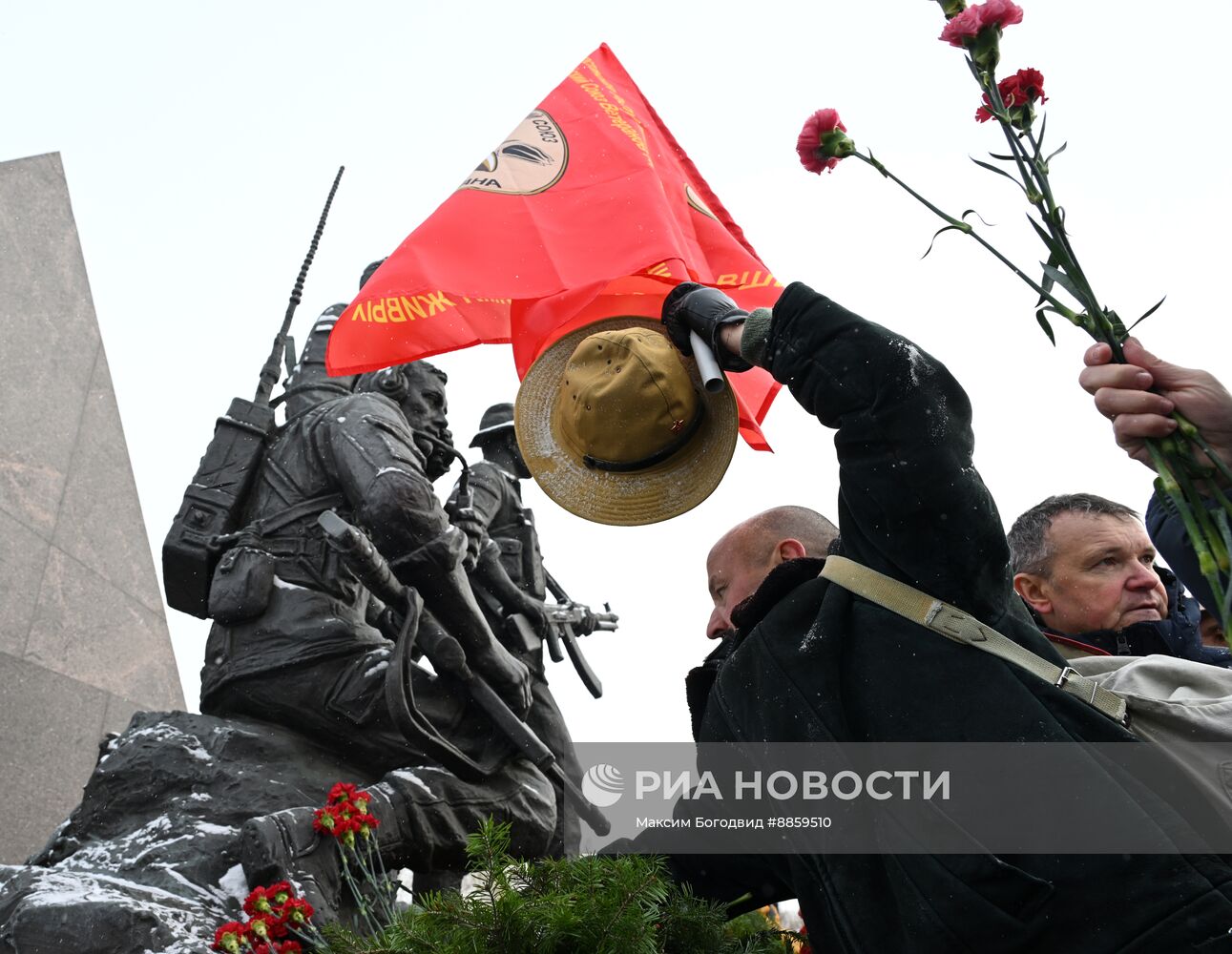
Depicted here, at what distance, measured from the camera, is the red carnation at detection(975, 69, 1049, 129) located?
1943 millimetres

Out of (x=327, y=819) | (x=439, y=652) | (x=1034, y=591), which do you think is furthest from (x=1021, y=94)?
(x=439, y=652)

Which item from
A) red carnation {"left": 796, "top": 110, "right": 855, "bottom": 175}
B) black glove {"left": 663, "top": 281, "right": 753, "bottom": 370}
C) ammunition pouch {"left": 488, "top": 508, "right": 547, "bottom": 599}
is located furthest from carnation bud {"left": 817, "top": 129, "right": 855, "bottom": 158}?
ammunition pouch {"left": 488, "top": 508, "right": 547, "bottom": 599}

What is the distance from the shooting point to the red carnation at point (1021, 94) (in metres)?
1.94

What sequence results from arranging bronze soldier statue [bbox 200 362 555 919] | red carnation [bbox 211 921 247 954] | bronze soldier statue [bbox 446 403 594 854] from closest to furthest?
red carnation [bbox 211 921 247 954] < bronze soldier statue [bbox 200 362 555 919] < bronze soldier statue [bbox 446 403 594 854]

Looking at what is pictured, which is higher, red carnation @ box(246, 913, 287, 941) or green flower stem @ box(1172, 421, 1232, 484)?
green flower stem @ box(1172, 421, 1232, 484)

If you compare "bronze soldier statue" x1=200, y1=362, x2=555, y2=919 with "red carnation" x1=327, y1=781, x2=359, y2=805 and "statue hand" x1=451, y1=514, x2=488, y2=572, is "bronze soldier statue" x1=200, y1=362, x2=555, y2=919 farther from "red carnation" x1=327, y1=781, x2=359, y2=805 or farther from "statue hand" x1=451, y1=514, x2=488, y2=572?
"red carnation" x1=327, y1=781, x2=359, y2=805

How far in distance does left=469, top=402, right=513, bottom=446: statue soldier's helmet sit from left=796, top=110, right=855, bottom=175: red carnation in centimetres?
578

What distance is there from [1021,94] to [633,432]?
3.69ft

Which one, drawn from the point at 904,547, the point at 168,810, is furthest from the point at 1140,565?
the point at 168,810

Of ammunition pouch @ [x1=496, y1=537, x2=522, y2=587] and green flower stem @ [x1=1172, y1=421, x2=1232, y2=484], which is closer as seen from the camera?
green flower stem @ [x1=1172, y1=421, x2=1232, y2=484]

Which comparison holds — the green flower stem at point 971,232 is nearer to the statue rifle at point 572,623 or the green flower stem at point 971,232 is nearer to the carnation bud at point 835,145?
the carnation bud at point 835,145

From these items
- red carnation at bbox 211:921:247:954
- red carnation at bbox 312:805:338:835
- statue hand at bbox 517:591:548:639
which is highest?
statue hand at bbox 517:591:548:639

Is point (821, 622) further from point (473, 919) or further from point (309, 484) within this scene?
point (309, 484)

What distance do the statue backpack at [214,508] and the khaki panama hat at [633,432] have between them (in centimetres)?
263
